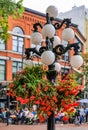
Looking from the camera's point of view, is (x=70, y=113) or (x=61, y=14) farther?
(x=61, y=14)

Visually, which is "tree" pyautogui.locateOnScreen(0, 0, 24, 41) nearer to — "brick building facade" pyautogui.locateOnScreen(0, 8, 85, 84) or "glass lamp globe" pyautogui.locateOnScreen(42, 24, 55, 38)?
"glass lamp globe" pyautogui.locateOnScreen(42, 24, 55, 38)

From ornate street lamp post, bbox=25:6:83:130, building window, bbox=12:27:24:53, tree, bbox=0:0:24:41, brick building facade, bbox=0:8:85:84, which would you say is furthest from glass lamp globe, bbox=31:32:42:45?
building window, bbox=12:27:24:53

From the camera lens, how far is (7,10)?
15.6 m

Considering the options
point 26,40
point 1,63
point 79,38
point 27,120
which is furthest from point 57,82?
point 79,38

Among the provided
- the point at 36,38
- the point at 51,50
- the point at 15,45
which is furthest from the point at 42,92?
the point at 15,45

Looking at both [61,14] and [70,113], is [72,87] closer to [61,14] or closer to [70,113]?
[70,113]

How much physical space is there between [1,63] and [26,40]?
513cm

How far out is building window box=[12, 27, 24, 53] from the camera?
43.7m

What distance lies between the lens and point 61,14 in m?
64.6

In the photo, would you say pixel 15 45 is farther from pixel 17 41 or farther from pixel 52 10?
pixel 52 10

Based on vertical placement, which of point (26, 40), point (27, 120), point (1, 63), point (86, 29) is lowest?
point (27, 120)

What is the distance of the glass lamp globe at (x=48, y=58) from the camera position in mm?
11094

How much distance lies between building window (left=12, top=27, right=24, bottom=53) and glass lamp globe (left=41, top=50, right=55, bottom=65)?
32.5 meters

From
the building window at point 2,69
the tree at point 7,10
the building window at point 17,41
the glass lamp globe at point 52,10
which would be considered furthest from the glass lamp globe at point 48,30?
the building window at point 17,41
